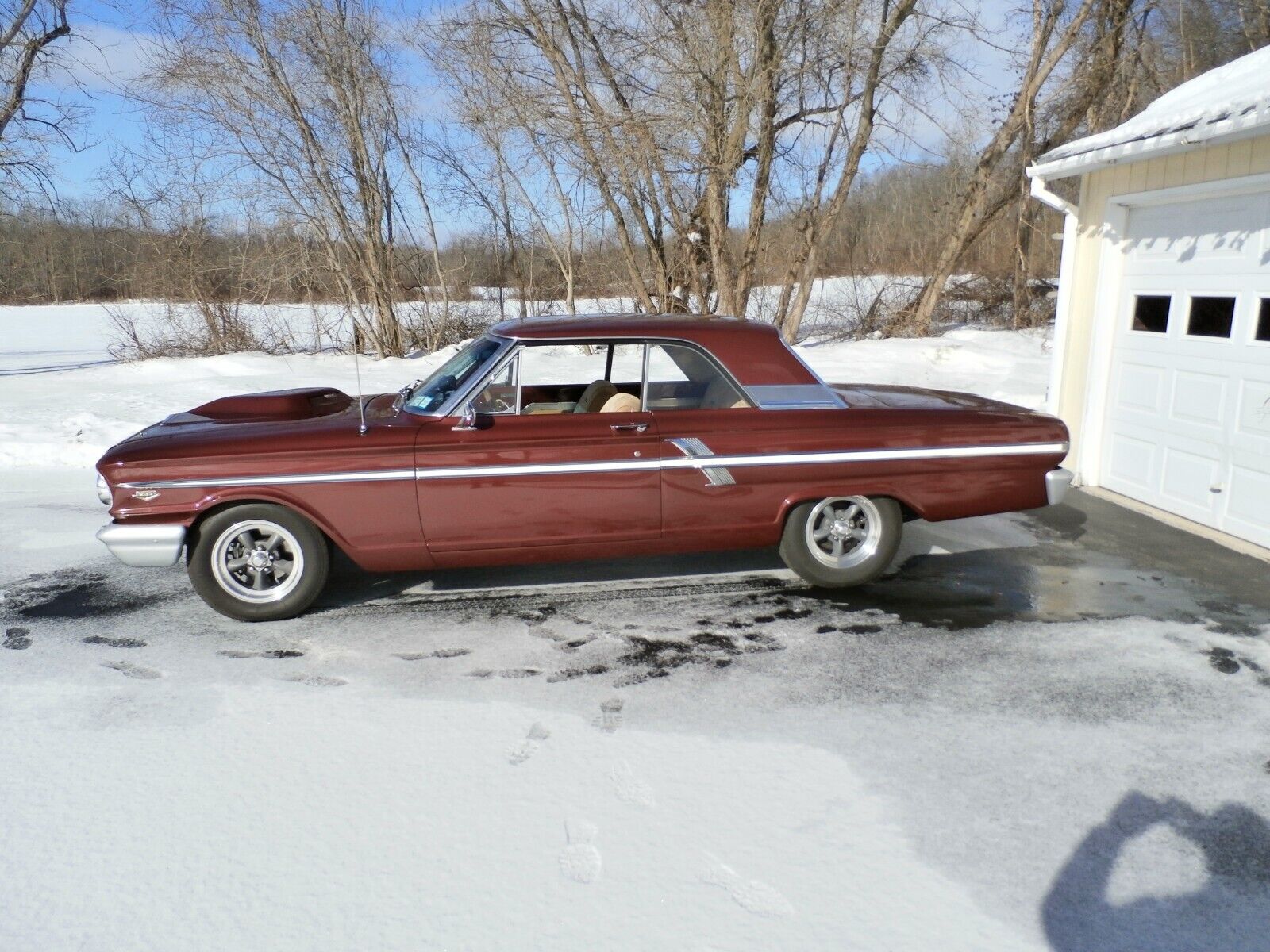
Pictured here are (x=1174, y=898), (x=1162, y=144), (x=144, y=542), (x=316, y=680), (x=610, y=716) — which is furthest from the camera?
(x=1162, y=144)

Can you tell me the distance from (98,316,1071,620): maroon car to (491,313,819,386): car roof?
13mm

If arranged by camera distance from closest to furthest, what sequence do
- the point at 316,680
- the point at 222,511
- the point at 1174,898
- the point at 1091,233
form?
the point at 1174,898
the point at 316,680
the point at 222,511
the point at 1091,233

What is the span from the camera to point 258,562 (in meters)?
4.72

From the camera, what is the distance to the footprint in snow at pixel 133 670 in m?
4.13

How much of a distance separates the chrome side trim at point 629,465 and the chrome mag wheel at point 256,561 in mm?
295

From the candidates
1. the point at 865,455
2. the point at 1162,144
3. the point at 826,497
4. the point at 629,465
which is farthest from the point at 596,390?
the point at 1162,144

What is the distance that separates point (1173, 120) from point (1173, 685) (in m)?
3.98

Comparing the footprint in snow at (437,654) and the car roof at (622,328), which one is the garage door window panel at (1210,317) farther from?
the footprint in snow at (437,654)

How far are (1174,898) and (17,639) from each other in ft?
16.5

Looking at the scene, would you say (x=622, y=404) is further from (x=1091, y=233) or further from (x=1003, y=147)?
(x=1003, y=147)

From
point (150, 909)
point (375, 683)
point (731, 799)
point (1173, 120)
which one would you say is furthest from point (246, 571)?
point (1173, 120)

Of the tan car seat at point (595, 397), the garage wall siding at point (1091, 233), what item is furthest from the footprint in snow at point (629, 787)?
the garage wall siding at point (1091, 233)

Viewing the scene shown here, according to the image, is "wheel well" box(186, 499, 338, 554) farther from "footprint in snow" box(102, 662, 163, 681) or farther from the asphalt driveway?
"footprint in snow" box(102, 662, 163, 681)

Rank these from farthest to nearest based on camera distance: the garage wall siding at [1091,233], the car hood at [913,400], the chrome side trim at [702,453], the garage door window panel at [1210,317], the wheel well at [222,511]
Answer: the garage wall siding at [1091,233], the garage door window panel at [1210,317], the car hood at [913,400], the chrome side trim at [702,453], the wheel well at [222,511]
